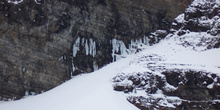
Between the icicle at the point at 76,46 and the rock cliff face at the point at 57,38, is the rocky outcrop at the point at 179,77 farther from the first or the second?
the icicle at the point at 76,46

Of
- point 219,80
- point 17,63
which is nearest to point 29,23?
point 17,63

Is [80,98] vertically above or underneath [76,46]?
underneath

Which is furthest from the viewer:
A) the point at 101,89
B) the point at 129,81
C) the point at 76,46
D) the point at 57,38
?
the point at 76,46

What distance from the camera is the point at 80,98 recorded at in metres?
20.4

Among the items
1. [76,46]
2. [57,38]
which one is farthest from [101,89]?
[57,38]

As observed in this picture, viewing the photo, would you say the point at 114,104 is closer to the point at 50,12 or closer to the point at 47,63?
the point at 47,63

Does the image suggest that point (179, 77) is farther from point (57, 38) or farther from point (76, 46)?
point (57, 38)

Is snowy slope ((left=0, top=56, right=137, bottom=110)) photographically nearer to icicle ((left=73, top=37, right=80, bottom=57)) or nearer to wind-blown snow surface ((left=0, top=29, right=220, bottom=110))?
wind-blown snow surface ((left=0, top=29, right=220, bottom=110))

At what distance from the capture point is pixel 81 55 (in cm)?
2980

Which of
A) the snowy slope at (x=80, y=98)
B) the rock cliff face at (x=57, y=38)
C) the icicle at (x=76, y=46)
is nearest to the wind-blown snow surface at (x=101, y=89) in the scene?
the snowy slope at (x=80, y=98)

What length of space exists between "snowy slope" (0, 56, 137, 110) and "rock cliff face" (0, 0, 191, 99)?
1916mm

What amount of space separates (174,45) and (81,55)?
979cm

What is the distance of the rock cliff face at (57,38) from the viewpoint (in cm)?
2689

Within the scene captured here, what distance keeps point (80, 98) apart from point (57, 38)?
10375 mm
